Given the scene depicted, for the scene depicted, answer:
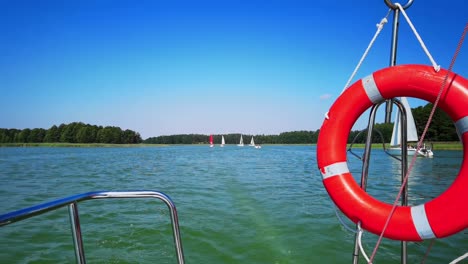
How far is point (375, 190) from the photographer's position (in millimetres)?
8477

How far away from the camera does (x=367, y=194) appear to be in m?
1.91

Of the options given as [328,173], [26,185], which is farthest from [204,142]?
[328,173]

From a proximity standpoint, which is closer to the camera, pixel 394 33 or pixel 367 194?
pixel 367 194

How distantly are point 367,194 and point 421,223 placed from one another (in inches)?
13.2

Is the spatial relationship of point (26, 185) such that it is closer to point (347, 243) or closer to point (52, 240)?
point (52, 240)

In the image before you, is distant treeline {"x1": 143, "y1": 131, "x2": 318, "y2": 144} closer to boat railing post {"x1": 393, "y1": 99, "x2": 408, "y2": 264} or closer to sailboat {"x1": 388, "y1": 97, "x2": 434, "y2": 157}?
sailboat {"x1": 388, "y1": 97, "x2": 434, "y2": 157}

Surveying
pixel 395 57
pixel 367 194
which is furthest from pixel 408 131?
pixel 367 194

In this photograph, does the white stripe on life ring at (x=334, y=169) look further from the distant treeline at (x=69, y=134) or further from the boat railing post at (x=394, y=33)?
the distant treeline at (x=69, y=134)

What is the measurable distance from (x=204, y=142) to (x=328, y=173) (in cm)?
11091

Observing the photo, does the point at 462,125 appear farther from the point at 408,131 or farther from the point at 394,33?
the point at 408,131

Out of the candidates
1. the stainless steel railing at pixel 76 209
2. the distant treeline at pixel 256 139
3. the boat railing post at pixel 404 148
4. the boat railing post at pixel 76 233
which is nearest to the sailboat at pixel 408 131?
the boat railing post at pixel 404 148

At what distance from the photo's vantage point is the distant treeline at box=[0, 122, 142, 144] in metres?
78.3

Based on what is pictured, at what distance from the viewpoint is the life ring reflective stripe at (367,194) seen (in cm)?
169

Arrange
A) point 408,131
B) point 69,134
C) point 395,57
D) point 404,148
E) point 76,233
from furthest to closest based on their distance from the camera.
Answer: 1. point 69,134
2. point 408,131
3. point 395,57
4. point 404,148
5. point 76,233
